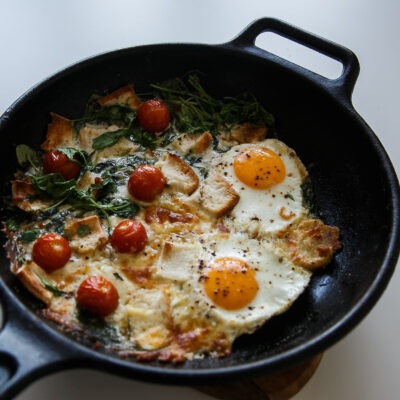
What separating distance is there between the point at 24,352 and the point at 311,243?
144 centimetres

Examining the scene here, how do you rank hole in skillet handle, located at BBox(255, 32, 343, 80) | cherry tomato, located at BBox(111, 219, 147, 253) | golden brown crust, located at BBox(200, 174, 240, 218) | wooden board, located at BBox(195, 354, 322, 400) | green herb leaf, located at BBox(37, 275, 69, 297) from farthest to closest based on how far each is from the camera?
hole in skillet handle, located at BBox(255, 32, 343, 80) → golden brown crust, located at BBox(200, 174, 240, 218) → cherry tomato, located at BBox(111, 219, 147, 253) → green herb leaf, located at BBox(37, 275, 69, 297) → wooden board, located at BBox(195, 354, 322, 400)

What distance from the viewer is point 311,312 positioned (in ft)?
8.64

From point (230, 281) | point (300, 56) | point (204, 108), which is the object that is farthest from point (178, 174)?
point (300, 56)

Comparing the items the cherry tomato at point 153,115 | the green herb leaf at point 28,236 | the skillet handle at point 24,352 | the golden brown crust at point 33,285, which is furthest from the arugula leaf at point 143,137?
the skillet handle at point 24,352

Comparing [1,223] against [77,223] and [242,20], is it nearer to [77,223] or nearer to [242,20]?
[77,223]

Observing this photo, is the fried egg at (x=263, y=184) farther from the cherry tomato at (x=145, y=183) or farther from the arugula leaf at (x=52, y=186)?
the arugula leaf at (x=52, y=186)

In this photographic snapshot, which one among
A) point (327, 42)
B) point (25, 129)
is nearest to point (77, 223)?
point (25, 129)

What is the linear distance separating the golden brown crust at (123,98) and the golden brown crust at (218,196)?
0.68m

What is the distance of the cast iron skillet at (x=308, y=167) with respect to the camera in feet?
6.70

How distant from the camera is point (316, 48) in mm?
3062

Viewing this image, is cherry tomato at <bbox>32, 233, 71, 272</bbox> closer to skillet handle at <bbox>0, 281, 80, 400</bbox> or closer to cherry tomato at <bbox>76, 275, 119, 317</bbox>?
cherry tomato at <bbox>76, 275, 119, 317</bbox>

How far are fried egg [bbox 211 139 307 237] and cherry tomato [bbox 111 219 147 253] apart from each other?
0.45 metres

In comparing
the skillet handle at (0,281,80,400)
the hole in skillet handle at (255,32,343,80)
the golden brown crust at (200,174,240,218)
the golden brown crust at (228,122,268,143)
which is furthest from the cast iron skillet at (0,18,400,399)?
the hole in skillet handle at (255,32,343,80)

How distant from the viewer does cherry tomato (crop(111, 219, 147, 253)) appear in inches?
104
